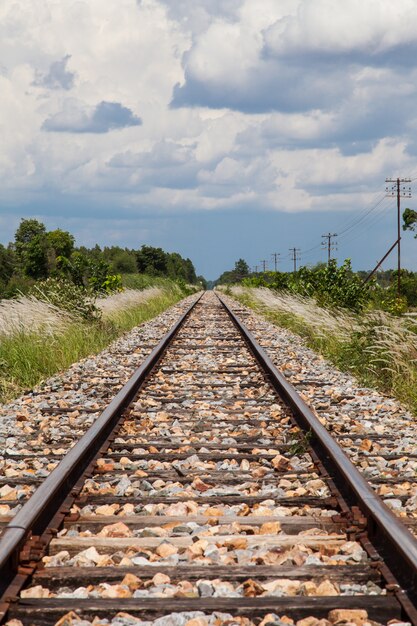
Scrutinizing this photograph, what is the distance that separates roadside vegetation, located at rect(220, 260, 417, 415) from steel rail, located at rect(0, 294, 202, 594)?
3.12 metres

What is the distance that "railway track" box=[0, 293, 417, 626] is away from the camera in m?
2.80

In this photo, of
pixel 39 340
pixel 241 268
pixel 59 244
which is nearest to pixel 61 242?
pixel 59 244

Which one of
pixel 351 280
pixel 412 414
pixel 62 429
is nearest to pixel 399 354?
pixel 412 414

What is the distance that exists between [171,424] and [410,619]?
385 cm

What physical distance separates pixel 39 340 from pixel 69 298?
4872 millimetres

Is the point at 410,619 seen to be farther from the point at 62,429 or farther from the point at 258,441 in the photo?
the point at 62,429

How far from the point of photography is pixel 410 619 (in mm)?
2707

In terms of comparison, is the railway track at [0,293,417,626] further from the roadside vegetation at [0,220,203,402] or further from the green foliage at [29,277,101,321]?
the green foliage at [29,277,101,321]

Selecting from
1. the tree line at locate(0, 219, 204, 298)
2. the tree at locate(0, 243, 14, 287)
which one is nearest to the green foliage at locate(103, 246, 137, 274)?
the tree line at locate(0, 219, 204, 298)

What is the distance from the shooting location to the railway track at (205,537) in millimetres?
2801

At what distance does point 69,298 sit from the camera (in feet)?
52.2

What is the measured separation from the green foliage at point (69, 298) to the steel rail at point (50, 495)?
903 cm

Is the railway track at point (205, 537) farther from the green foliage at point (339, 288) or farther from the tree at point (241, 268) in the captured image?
the tree at point (241, 268)

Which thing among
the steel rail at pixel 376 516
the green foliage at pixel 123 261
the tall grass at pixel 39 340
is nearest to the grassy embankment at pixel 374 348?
the steel rail at pixel 376 516
